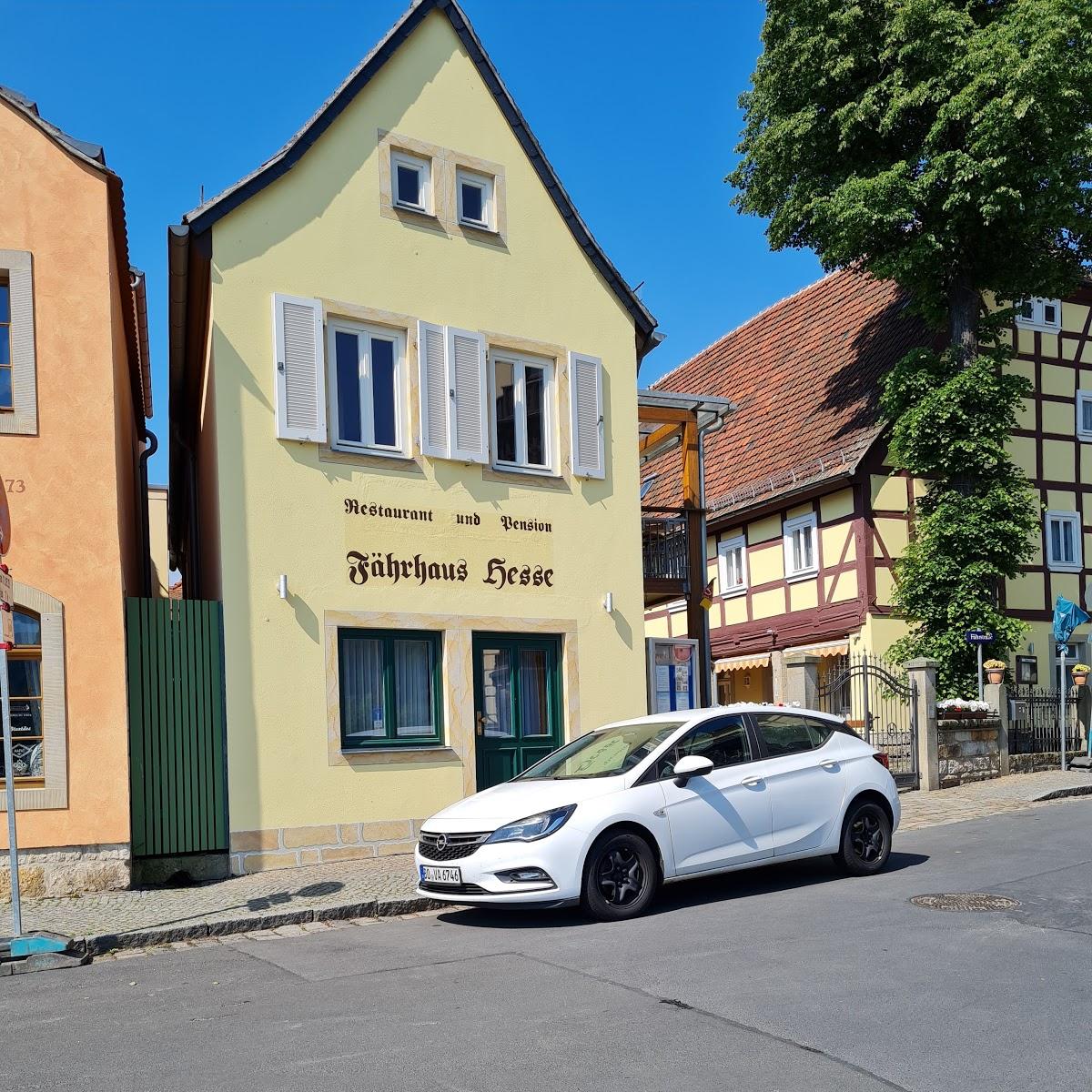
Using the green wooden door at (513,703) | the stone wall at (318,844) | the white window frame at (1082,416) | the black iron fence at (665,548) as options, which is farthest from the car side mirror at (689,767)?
the white window frame at (1082,416)

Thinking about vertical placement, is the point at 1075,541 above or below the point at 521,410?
below

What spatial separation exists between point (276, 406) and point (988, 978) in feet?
30.3

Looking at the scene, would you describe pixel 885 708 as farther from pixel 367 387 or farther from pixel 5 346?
pixel 5 346

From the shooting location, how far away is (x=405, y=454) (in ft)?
48.9

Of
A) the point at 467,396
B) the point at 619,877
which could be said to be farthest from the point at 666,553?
the point at 619,877

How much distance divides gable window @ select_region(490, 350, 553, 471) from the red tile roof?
12.0m

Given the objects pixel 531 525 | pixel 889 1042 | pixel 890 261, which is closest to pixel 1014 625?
pixel 890 261

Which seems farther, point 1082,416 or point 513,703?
point 1082,416

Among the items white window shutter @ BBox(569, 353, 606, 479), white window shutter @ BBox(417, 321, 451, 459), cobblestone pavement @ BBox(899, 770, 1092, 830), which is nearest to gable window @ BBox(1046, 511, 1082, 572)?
cobblestone pavement @ BBox(899, 770, 1092, 830)

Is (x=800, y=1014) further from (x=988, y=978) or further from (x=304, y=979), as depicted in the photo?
(x=304, y=979)

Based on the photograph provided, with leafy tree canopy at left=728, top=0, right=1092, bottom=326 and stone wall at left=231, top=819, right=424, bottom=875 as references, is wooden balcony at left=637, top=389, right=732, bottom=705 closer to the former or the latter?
stone wall at left=231, top=819, right=424, bottom=875

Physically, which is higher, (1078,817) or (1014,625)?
(1014,625)

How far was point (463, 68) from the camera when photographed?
16016 mm

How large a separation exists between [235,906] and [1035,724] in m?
16.1
